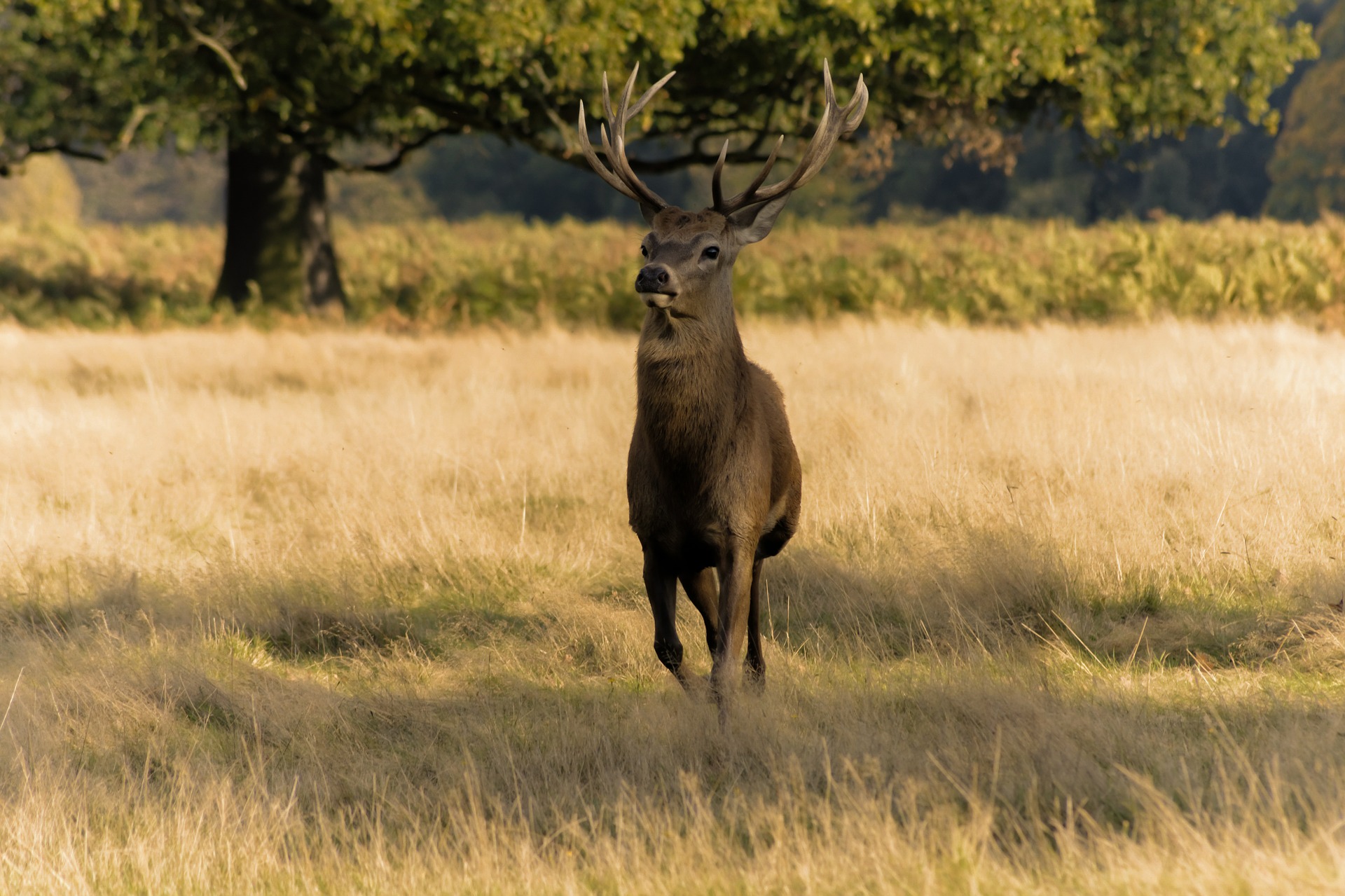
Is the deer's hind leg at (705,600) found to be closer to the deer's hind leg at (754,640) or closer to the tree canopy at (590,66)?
the deer's hind leg at (754,640)

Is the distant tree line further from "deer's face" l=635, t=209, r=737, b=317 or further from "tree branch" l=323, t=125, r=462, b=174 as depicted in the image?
"deer's face" l=635, t=209, r=737, b=317

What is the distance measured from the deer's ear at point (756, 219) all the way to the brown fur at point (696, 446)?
69 millimetres

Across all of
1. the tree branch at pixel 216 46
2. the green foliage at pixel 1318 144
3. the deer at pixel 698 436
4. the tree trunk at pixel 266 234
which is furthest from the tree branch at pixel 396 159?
the green foliage at pixel 1318 144

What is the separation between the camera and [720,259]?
5219mm

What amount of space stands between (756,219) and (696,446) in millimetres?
1049

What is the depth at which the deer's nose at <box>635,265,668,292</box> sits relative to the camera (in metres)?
4.80

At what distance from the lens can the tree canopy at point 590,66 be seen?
13070 millimetres

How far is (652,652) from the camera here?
5.95 m

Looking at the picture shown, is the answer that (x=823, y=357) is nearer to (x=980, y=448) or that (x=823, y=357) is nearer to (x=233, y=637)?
(x=980, y=448)

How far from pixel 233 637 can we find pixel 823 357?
7482 millimetres

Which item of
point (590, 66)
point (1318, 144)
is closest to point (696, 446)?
point (590, 66)

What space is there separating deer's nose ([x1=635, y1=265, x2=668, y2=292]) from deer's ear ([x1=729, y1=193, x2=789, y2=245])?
2.13ft

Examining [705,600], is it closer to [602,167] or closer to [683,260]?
[683,260]

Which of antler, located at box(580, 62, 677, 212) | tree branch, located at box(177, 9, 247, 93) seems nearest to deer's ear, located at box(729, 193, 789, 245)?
antler, located at box(580, 62, 677, 212)
